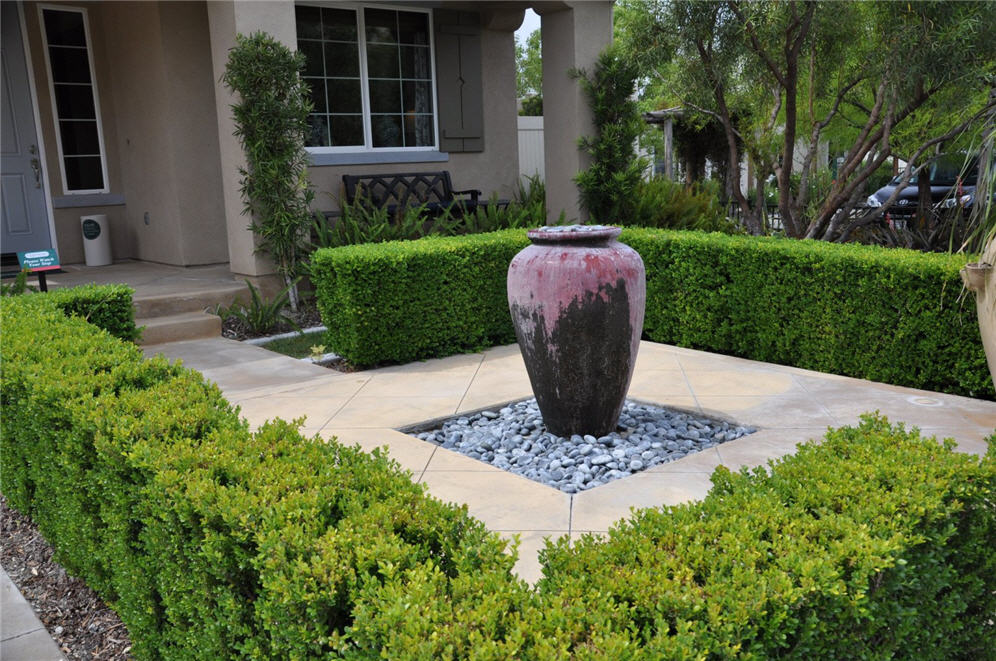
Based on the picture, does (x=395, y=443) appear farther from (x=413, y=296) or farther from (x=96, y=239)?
(x=96, y=239)

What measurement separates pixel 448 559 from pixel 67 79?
33.7 feet

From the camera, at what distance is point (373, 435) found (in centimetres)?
486

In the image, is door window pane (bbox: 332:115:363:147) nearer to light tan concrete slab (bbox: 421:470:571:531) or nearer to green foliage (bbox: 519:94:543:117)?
light tan concrete slab (bbox: 421:470:571:531)

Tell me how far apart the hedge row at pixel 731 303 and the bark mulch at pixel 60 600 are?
9.92 feet

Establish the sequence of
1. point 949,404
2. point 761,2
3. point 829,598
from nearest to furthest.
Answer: point 829,598, point 949,404, point 761,2

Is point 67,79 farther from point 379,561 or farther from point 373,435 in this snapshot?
point 379,561

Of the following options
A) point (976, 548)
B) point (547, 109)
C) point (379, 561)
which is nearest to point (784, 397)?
point (976, 548)

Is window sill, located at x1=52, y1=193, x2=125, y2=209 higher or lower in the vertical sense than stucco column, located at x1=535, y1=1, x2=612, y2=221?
lower

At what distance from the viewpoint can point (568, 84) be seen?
32.9ft

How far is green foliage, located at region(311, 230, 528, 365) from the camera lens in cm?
648

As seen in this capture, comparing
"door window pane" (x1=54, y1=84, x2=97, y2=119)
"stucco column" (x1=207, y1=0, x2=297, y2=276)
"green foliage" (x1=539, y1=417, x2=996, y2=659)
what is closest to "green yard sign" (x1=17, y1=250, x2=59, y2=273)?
"stucco column" (x1=207, y1=0, x2=297, y2=276)

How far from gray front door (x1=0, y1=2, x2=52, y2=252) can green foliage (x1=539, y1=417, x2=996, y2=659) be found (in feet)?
31.7

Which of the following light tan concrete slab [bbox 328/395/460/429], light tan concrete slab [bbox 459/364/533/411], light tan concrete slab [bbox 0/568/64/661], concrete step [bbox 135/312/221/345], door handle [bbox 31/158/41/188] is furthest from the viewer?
door handle [bbox 31/158/41/188]

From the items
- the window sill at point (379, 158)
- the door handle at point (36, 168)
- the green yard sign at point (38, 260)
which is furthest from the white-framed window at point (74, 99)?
the green yard sign at point (38, 260)
